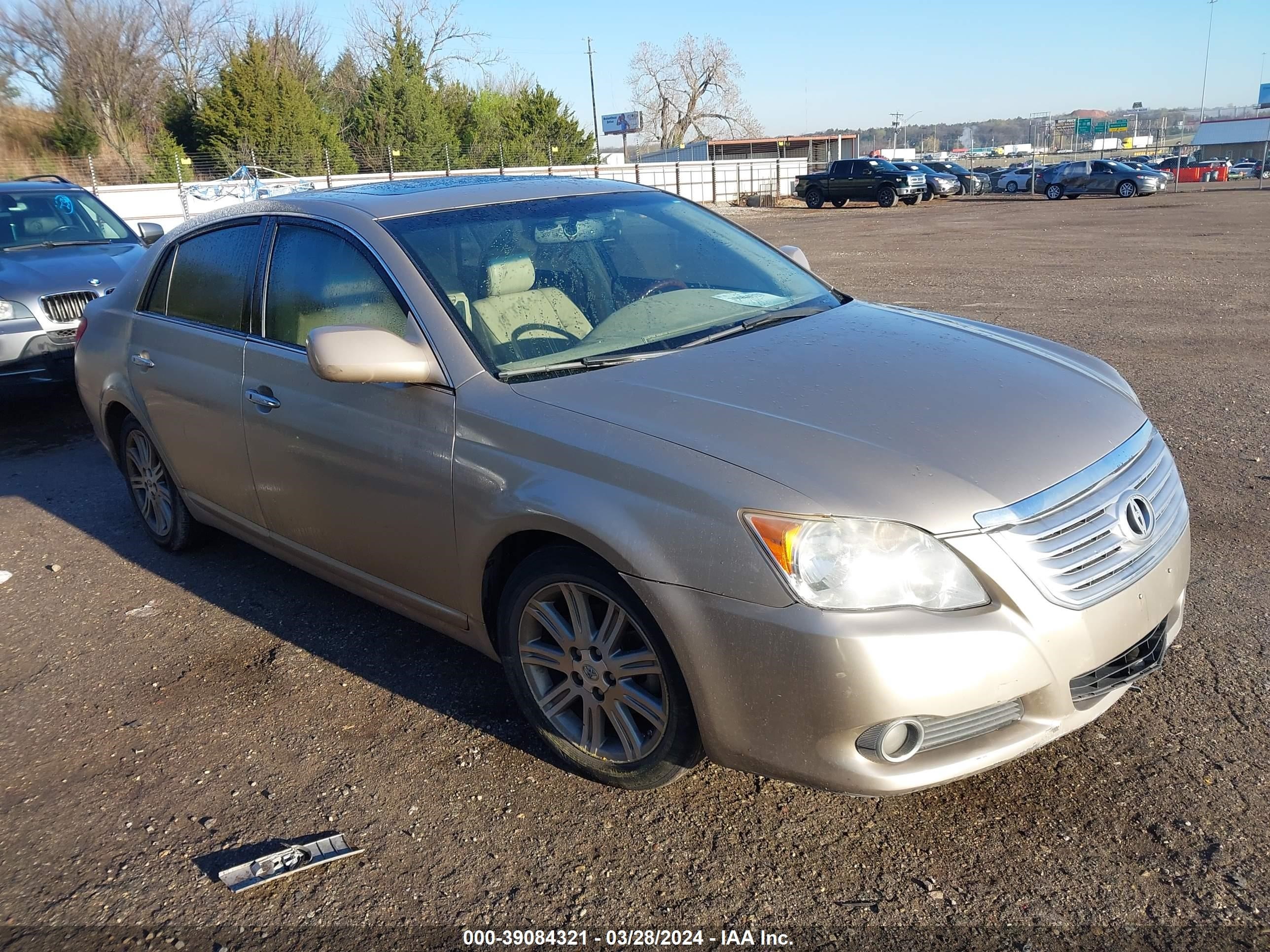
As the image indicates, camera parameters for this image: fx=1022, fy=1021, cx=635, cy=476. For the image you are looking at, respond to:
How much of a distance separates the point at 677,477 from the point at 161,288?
10.9 feet

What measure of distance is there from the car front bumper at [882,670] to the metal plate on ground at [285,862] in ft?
3.59

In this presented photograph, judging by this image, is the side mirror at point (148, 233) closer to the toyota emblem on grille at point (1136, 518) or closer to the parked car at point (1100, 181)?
the toyota emblem on grille at point (1136, 518)

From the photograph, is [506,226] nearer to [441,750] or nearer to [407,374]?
[407,374]

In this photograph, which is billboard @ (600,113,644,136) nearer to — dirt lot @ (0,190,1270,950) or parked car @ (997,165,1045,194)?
parked car @ (997,165,1045,194)

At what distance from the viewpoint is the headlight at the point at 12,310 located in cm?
775

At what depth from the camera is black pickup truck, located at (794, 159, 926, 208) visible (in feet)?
119

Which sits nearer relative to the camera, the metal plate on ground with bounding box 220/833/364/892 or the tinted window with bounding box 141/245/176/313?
the metal plate on ground with bounding box 220/833/364/892

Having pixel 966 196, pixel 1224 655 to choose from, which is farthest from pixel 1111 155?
pixel 1224 655

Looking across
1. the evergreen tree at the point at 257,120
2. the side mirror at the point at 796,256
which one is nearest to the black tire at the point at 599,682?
the side mirror at the point at 796,256

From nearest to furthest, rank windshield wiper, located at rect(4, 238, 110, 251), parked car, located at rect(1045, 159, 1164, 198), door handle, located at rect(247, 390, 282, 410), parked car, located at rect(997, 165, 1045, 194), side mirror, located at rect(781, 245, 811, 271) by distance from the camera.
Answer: door handle, located at rect(247, 390, 282, 410), side mirror, located at rect(781, 245, 811, 271), windshield wiper, located at rect(4, 238, 110, 251), parked car, located at rect(1045, 159, 1164, 198), parked car, located at rect(997, 165, 1045, 194)

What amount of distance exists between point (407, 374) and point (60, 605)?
2.66m

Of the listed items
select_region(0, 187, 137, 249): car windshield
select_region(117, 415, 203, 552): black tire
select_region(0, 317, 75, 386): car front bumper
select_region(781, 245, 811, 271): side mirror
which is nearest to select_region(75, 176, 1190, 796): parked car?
select_region(781, 245, 811, 271): side mirror

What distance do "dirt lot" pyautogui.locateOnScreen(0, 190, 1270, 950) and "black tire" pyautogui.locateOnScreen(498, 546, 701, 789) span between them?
0.35ft

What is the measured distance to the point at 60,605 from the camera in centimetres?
472
